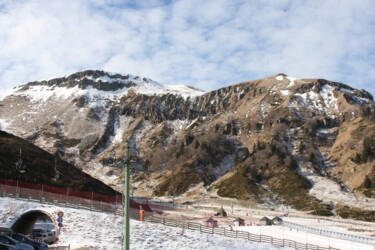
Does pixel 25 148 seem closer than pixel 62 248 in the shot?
No

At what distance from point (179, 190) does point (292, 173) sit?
4561 centimetres

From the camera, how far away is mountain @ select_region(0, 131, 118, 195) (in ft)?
287

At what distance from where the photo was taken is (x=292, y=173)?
152 m

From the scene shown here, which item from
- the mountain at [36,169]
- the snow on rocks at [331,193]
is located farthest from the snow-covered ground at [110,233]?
the snow on rocks at [331,193]

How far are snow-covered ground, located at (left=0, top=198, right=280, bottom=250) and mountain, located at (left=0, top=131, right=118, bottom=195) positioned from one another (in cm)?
4272

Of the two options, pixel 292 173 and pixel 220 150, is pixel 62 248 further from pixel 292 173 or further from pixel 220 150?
pixel 220 150

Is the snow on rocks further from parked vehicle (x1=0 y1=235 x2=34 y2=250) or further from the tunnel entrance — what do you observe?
parked vehicle (x1=0 y1=235 x2=34 y2=250)

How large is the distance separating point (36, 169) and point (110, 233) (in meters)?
58.1

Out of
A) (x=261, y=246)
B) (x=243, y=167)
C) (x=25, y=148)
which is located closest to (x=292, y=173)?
(x=243, y=167)

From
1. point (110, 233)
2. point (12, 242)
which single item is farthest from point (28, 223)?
point (12, 242)

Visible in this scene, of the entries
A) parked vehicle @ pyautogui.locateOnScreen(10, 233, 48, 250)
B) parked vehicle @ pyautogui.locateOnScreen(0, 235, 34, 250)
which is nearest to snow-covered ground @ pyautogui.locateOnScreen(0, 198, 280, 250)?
parked vehicle @ pyautogui.locateOnScreen(10, 233, 48, 250)

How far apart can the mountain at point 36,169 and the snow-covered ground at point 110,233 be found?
42.7m

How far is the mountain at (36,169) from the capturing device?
87438 mm

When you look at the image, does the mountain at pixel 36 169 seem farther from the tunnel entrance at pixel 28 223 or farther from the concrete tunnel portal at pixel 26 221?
the tunnel entrance at pixel 28 223
